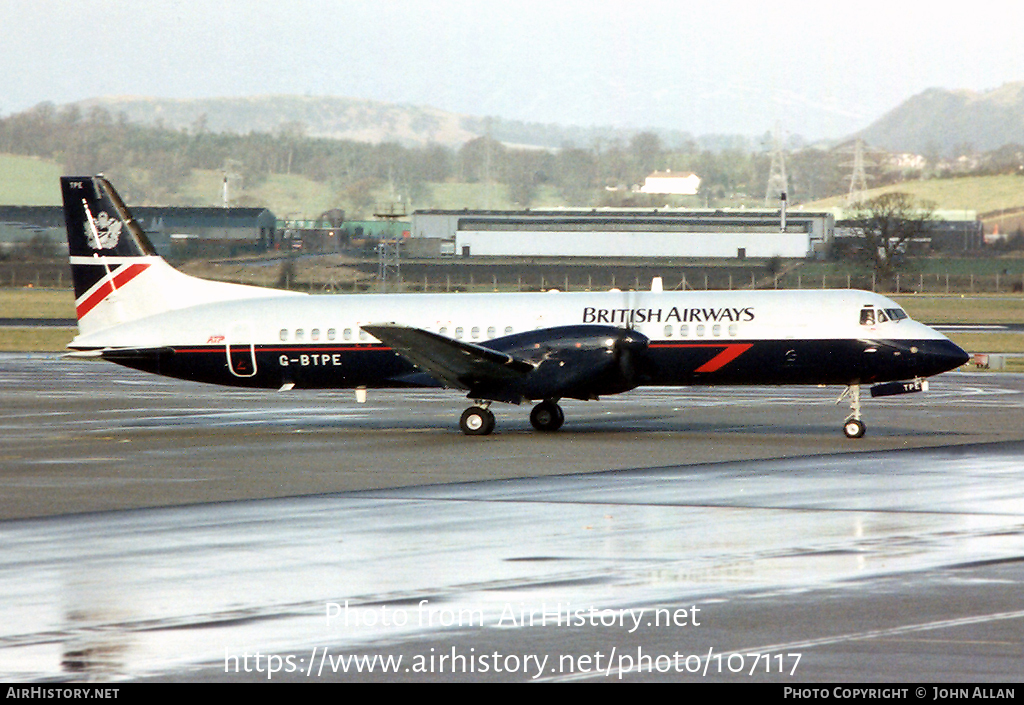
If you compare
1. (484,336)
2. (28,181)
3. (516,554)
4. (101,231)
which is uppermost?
(28,181)

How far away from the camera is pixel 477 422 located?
30.5m

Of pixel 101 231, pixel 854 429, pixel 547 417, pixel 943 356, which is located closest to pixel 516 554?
pixel 854 429

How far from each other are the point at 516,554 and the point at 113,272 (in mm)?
21135

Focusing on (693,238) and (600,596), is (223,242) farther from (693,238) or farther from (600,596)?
(600,596)

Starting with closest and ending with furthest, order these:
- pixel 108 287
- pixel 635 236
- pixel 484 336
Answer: pixel 484 336, pixel 108 287, pixel 635 236

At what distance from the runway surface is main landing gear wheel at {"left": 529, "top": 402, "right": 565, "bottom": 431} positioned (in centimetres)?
57

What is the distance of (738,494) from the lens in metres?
20.7

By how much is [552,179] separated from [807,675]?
564 feet

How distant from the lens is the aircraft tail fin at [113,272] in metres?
33.5

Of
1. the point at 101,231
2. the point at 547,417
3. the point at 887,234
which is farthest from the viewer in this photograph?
the point at 887,234

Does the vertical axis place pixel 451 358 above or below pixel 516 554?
above

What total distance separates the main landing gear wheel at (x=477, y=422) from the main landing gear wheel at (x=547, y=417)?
1352 mm

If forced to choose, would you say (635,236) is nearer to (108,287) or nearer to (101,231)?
(101,231)

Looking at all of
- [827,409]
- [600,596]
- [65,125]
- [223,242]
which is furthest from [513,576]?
[65,125]
